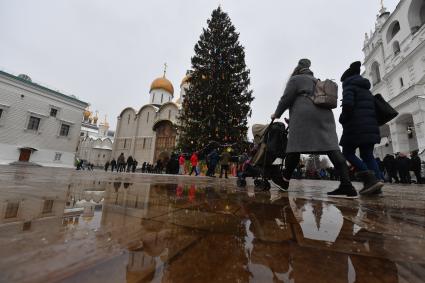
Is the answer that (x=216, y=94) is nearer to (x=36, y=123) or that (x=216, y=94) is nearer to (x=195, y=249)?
(x=195, y=249)

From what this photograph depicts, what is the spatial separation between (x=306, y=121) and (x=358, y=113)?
0.94 metres

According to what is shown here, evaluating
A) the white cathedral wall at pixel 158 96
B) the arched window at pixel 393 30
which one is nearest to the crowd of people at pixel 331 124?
the arched window at pixel 393 30

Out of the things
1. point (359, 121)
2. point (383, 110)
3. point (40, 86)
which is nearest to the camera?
point (359, 121)

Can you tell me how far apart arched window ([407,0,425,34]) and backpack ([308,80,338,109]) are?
25209mm

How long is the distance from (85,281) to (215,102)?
50.6 ft

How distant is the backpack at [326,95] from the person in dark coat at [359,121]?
43 centimetres

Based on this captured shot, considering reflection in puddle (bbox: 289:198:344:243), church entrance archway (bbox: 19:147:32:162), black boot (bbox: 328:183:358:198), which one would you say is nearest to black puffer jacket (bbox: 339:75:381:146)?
black boot (bbox: 328:183:358:198)

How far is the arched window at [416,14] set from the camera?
18.8m

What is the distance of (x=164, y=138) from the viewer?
30.1 meters

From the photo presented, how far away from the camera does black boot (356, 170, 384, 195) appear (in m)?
2.62

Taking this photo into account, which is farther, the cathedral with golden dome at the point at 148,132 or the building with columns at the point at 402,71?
the cathedral with golden dome at the point at 148,132

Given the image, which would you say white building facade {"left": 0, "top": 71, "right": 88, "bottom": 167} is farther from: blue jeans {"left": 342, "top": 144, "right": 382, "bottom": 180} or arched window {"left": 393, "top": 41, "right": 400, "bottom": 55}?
arched window {"left": 393, "top": 41, "right": 400, "bottom": 55}

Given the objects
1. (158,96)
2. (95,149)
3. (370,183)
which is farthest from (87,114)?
(370,183)

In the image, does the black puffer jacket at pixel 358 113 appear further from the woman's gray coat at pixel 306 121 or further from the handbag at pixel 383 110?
the woman's gray coat at pixel 306 121
